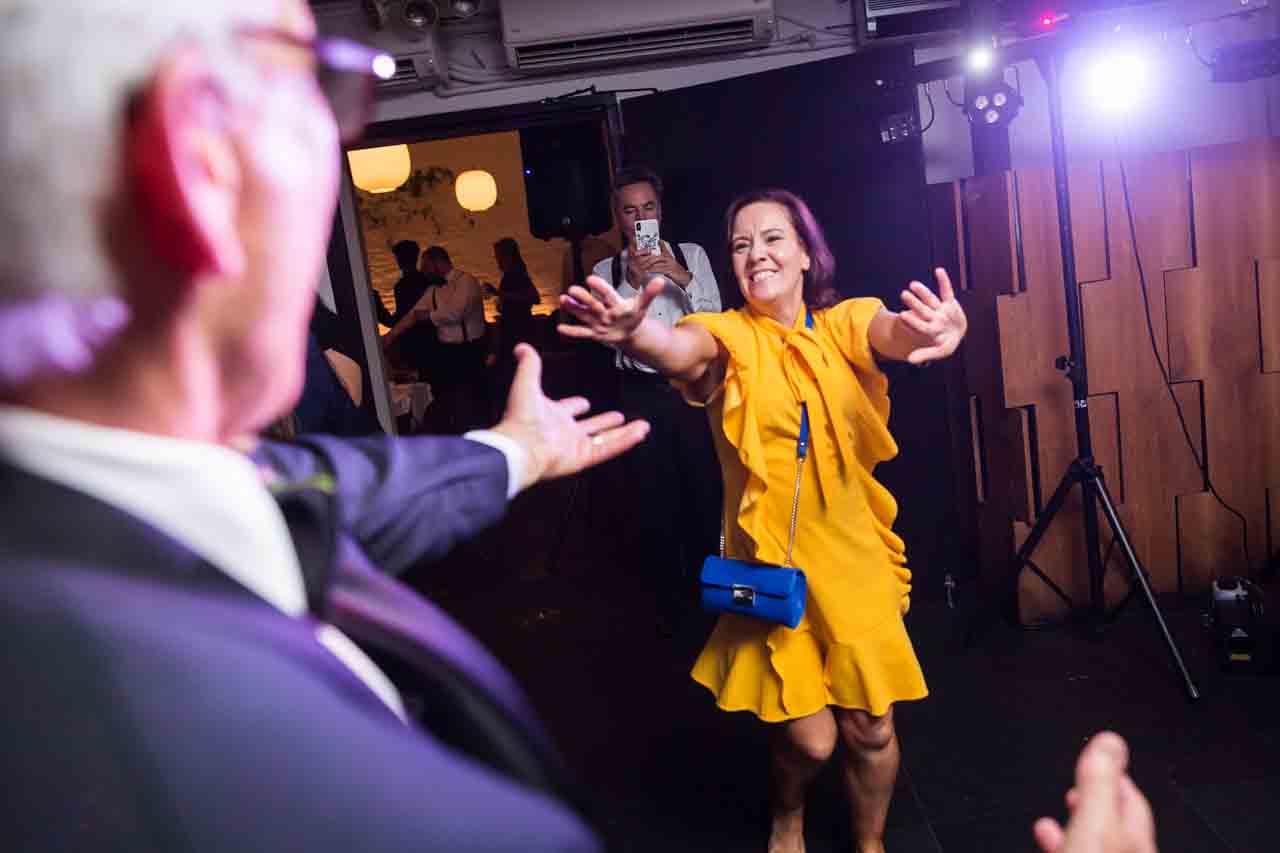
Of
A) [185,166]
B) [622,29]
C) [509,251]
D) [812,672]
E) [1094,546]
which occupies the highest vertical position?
[622,29]

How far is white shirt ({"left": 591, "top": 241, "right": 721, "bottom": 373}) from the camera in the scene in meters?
3.31

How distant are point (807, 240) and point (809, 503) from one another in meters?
0.58

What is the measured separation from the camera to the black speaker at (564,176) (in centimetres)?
435

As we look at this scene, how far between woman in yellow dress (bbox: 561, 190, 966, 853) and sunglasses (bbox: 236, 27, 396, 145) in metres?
1.34

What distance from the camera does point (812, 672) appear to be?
76.7 inches

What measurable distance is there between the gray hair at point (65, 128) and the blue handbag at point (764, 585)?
1.61m

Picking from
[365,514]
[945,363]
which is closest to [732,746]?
[945,363]

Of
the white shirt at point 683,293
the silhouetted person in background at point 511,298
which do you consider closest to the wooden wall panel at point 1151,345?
the white shirt at point 683,293

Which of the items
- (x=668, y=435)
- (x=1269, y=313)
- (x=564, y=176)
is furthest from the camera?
(x=564, y=176)

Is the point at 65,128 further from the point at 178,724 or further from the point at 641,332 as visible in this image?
the point at 641,332

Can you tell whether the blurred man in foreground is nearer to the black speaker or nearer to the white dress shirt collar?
the white dress shirt collar

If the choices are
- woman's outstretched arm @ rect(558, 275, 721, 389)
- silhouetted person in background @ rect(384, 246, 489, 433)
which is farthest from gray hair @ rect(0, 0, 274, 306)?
silhouetted person in background @ rect(384, 246, 489, 433)

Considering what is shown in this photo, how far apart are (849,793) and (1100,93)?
9.60 feet

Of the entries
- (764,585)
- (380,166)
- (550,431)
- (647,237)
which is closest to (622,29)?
(647,237)
